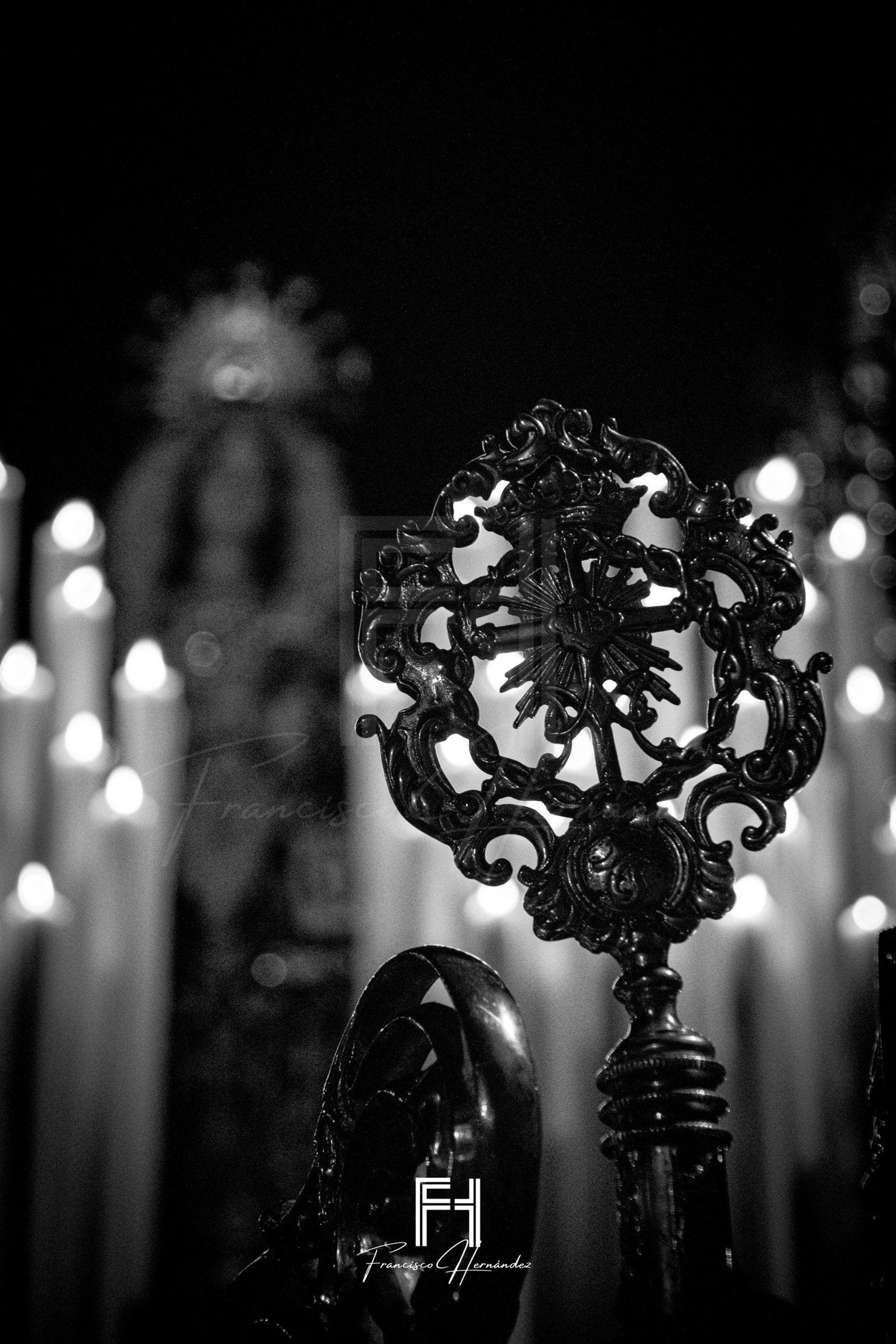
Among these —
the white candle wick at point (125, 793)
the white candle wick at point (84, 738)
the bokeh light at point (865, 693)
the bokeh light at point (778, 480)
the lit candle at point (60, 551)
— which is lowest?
the white candle wick at point (125, 793)

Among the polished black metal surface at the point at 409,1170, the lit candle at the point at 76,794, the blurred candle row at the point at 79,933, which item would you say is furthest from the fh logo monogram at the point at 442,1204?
the lit candle at the point at 76,794

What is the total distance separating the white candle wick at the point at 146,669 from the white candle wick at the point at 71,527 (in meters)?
0.26

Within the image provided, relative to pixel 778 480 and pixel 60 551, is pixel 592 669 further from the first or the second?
pixel 60 551

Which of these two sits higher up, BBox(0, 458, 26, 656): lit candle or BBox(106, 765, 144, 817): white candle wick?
BBox(0, 458, 26, 656): lit candle

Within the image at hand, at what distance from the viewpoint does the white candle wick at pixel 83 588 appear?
2.68 metres

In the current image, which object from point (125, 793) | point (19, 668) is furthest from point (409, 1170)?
point (19, 668)

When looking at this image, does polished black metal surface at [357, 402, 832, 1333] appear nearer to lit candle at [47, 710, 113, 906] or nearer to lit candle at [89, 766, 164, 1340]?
lit candle at [89, 766, 164, 1340]

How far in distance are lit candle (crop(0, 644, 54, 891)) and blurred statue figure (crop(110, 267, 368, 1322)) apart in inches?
7.9

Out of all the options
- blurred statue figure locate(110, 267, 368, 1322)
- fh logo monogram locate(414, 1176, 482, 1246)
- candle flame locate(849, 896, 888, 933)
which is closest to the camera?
fh logo monogram locate(414, 1176, 482, 1246)

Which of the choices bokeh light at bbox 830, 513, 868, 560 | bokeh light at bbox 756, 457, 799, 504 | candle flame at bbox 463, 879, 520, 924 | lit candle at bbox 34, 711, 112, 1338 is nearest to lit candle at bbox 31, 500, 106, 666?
lit candle at bbox 34, 711, 112, 1338

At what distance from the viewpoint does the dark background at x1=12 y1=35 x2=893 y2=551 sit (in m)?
2.49

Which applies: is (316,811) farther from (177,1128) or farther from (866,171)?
(866,171)

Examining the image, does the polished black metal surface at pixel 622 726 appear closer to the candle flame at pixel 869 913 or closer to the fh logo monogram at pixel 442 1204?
the fh logo monogram at pixel 442 1204

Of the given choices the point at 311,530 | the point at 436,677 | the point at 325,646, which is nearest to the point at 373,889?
the point at 325,646
